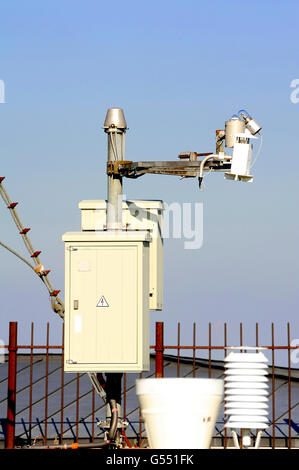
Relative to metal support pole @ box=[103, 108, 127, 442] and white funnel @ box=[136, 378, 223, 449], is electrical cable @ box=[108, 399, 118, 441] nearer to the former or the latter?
metal support pole @ box=[103, 108, 127, 442]

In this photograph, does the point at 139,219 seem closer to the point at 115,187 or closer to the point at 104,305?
the point at 115,187

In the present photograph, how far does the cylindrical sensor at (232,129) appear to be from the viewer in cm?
1188

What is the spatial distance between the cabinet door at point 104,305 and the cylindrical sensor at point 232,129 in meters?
1.89

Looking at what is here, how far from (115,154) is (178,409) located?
4.98m

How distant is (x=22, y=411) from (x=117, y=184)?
4654 millimetres

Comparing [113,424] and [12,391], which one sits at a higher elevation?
[12,391]

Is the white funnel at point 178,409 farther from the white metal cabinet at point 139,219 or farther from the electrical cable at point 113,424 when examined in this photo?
the white metal cabinet at point 139,219

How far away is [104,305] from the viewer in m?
12.0

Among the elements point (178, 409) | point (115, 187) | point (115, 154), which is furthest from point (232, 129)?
point (178, 409)

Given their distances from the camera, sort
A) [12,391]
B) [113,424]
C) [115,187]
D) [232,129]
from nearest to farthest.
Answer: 1. [232,129]
2. [113,424]
3. [115,187]
4. [12,391]

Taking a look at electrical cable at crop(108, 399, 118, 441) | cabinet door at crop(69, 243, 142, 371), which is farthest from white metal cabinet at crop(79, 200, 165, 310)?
electrical cable at crop(108, 399, 118, 441)

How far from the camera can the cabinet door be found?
1192cm
